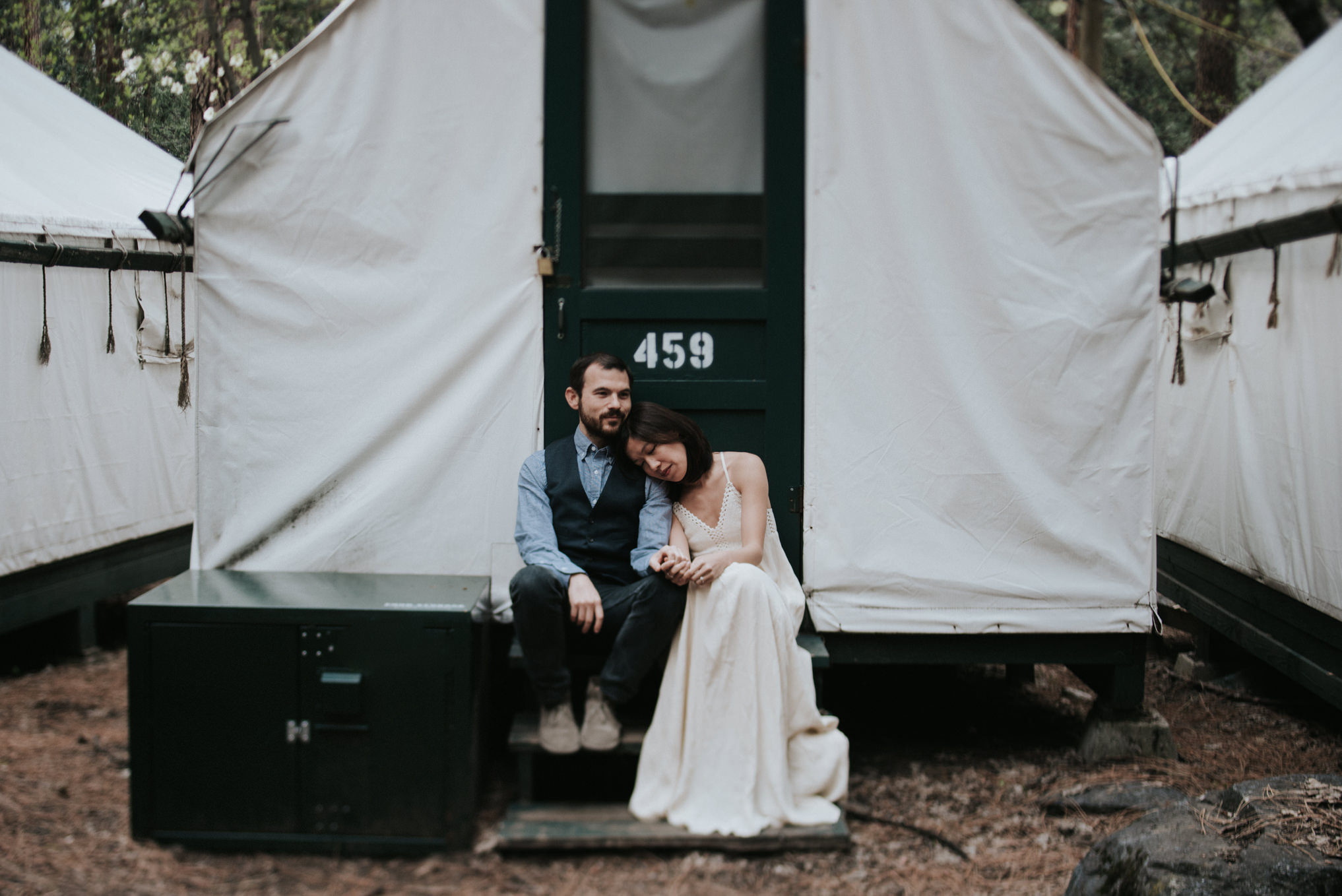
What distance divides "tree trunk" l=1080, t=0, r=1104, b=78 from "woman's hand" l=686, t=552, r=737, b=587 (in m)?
4.02

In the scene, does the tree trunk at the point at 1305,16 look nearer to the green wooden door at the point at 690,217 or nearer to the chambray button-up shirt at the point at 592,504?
the green wooden door at the point at 690,217

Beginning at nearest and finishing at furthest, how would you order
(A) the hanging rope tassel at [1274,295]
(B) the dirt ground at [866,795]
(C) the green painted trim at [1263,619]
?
(B) the dirt ground at [866,795]
(C) the green painted trim at [1263,619]
(A) the hanging rope tassel at [1274,295]

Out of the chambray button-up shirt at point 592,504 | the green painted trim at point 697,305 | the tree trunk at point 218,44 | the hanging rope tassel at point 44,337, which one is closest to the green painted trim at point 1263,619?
the green painted trim at point 697,305

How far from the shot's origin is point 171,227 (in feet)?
12.3

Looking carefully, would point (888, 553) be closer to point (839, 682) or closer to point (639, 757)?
point (639, 757)

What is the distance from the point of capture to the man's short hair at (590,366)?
355 cm

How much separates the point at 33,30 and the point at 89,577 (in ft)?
16.0

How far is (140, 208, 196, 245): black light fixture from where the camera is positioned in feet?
12.1

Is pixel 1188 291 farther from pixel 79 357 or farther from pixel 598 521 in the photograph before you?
pixel 79 357

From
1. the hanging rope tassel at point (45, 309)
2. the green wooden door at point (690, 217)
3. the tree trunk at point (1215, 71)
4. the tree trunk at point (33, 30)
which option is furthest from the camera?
the tree trunk at point (1215, 71)

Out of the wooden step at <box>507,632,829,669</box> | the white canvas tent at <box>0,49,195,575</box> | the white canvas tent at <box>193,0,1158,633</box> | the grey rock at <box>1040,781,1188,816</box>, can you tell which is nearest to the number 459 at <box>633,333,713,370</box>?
the white canvas tent at <box>193,0,1158,633</box>

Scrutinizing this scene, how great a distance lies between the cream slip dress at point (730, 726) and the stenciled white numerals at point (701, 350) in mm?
876

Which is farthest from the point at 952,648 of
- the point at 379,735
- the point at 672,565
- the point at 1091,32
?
the point at 1091,32

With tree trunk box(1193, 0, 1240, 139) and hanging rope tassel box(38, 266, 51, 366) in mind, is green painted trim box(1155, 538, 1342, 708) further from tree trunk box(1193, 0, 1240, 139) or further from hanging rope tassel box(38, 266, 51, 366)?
hanging rope tassel box(38, 266, 51, 366)
